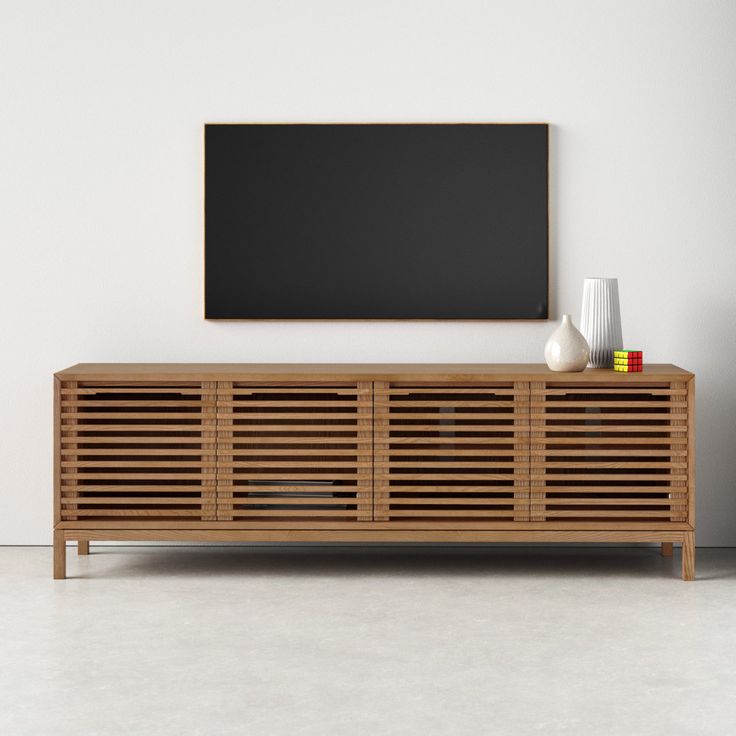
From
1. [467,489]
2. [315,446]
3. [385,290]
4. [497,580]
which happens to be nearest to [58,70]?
[385,290]

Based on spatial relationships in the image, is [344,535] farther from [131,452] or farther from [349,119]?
[349,119]

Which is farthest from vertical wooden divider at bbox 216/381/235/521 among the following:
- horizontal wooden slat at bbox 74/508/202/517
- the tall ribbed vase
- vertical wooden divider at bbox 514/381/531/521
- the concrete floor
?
the tall ribbed vase

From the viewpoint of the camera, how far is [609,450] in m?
4.30

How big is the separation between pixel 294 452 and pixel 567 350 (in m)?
1.12

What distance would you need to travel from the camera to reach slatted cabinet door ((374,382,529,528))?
430 cm

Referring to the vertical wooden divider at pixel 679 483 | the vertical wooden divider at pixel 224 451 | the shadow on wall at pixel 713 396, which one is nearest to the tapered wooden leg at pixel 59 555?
the vertical wooden divider at pixel 224 451

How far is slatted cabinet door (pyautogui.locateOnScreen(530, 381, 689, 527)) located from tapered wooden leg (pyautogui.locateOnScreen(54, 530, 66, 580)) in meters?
1.82

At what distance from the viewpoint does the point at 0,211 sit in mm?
4809

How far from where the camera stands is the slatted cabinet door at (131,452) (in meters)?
4.31

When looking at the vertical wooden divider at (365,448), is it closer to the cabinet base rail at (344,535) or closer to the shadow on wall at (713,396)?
the cabinet base rail at (344,535)

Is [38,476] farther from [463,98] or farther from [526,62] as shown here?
[526,62]

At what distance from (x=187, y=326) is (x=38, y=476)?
3.05 ft

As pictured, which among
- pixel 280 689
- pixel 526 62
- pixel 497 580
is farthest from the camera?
pixel 526 62

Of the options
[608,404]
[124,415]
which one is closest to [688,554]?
[608,404]
